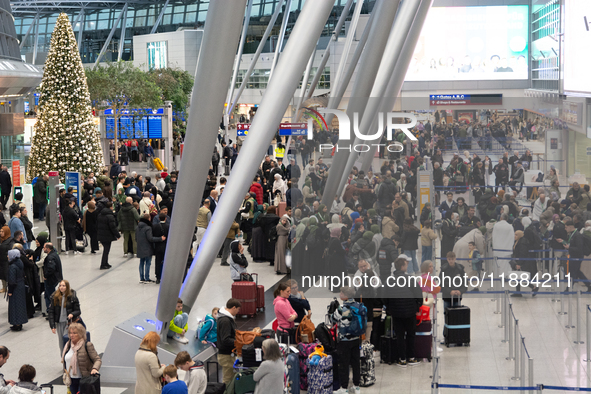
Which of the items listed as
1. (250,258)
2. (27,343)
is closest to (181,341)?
(27,343)

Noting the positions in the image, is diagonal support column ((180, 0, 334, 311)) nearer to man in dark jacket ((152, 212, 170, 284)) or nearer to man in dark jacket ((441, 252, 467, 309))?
man in dark jacket ((441, 252, 467, 309))

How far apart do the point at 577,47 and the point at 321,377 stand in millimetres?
24246

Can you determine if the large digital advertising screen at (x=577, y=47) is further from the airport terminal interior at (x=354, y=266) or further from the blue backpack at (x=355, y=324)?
the blue backpack at (x=355, y=324)

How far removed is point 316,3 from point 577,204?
16.8 ft

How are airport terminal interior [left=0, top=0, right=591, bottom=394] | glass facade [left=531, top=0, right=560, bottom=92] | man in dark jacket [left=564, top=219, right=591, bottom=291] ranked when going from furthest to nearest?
glass facade [left=531, top=0, right=560, bottom=92], man in dark jacket [left=564, top=219, right=591, bottom=291], airport terminal interior [left=0, top=0, right=591, bottom=394]

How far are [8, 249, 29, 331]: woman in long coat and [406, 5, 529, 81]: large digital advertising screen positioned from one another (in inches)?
1129

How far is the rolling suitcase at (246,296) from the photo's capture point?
13.0 meters

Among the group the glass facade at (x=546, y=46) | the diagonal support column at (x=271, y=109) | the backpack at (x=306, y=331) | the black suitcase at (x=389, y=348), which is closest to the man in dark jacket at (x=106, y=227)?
the diagonal support column at (x=271, y=109)

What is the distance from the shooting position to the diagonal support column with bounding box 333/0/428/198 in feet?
35.3

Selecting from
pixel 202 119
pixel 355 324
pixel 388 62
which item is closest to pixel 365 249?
pixel 355 324

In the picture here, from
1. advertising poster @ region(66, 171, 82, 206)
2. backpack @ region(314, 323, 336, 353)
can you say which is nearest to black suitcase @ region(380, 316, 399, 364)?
backpack @ region(314, 323, 336, 353)

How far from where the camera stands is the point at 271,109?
9625 millimetres

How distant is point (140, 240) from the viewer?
1492 centimetres

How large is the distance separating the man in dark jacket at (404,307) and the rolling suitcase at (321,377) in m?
1.64
